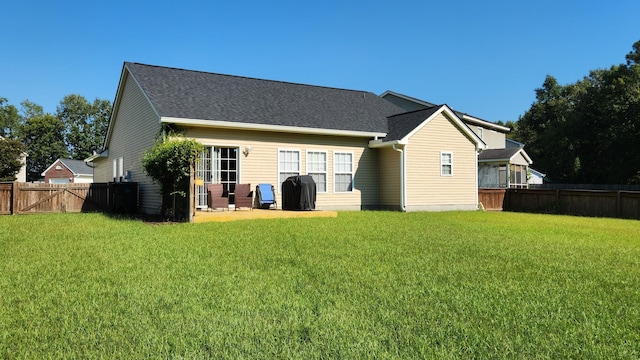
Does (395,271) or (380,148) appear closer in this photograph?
(395,271)

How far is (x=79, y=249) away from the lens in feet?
22.2

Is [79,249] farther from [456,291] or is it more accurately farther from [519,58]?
[519,58]

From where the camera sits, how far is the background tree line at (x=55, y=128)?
58.0m

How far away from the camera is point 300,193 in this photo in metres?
13.0

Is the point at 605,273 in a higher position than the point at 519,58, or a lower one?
lower

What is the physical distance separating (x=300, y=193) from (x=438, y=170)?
6.29 meters

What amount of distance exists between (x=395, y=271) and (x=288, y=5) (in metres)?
13.1

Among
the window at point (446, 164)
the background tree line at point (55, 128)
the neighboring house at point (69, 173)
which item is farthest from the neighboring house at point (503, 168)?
the background tree line at point (55, 128)

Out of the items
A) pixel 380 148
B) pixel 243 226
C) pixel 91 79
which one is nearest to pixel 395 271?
pixel 243 226

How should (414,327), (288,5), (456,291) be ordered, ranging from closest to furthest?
(414,327) < (456,291) < (288,5)

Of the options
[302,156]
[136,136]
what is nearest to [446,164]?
[302,156]

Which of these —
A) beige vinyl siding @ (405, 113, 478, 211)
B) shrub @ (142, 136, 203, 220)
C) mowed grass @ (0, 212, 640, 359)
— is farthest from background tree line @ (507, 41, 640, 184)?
shrub @ (142, 136, 203, 220)

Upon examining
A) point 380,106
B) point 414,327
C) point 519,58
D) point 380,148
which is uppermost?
point 519,58

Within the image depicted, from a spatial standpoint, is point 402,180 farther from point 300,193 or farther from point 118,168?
point 118,168
